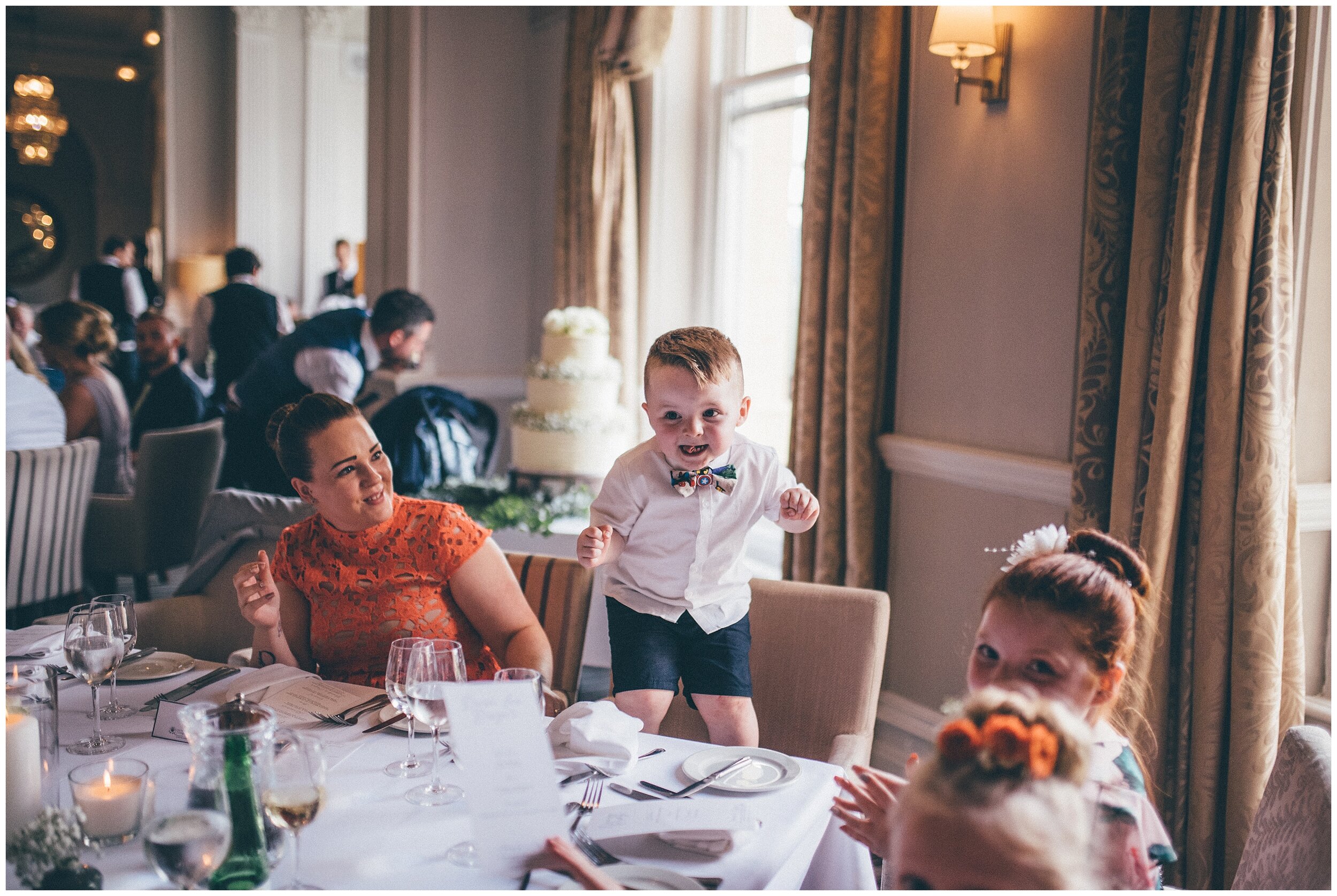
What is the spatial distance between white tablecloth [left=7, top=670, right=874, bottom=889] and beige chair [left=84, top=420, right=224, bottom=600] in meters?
2.96

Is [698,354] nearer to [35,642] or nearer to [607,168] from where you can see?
[35,642]

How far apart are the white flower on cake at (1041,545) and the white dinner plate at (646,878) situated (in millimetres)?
664

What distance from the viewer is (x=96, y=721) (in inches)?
61.0

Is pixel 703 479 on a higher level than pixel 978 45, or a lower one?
lower

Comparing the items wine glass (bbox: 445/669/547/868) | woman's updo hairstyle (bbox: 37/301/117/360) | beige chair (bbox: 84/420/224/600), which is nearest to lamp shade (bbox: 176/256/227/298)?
woman's updo hairstyle (bbox: 37/301/117/360)

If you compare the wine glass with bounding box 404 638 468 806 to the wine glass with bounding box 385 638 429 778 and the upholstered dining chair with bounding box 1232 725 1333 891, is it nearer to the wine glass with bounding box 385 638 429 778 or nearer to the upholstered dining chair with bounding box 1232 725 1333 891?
the wine glass with bounding box 385 638 429 778

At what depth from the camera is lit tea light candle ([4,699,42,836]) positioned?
1163 mm

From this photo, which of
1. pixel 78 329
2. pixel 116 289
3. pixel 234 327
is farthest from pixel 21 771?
pixel 116 289

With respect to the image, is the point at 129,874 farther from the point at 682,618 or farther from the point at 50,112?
the point at 50,112

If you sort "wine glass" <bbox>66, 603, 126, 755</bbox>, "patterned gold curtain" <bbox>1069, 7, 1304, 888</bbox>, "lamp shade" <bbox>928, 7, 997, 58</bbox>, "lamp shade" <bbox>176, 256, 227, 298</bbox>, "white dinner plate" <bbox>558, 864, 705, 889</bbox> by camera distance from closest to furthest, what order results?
"white dinner plate" <bbox>558, 864, 705, 889</bbox>, "wine glass" <bbox>66, 603, 126, 755</bbox>, "patterned gold curtain" <bbox>1069, 7, 1304, 888</bbox>, "lamp shade" <bbox>928, 7, 997, 58</bbox>, "lamp shade" <bbox>176, 256, 227, 298</bbox>

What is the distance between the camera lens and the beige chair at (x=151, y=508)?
4.31 metres

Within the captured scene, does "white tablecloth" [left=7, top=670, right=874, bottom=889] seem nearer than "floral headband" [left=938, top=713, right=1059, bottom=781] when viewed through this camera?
No

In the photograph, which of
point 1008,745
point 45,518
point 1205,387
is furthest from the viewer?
point 45,518

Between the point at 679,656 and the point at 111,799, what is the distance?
Result: 1.15 m
